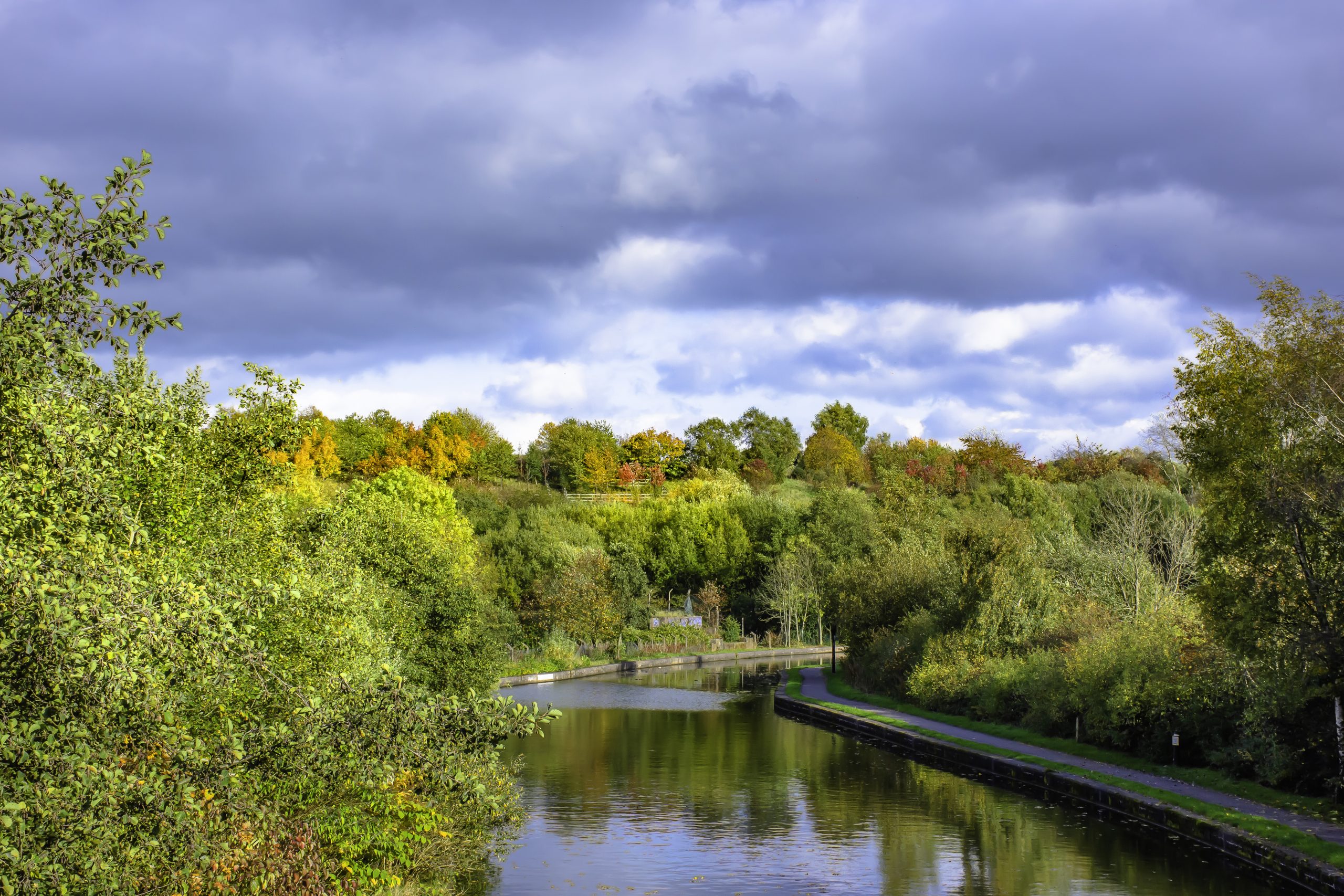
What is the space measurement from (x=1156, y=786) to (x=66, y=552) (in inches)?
804

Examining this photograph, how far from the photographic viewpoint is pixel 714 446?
4360 inches

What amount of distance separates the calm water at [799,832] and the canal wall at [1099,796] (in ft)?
1.27

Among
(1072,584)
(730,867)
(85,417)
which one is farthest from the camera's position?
(1072,584)

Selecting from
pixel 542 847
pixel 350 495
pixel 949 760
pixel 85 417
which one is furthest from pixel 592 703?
pixel 85 417

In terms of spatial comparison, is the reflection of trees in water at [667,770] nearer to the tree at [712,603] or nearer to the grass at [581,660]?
the grass at [581,660]

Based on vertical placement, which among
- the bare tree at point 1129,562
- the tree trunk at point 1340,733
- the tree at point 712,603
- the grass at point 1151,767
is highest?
the bare tree at point 1129,562

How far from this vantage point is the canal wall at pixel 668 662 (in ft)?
163

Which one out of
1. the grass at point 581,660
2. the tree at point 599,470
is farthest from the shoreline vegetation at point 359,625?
the tree at point 599,470

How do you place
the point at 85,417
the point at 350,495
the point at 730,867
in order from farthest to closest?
the point at 350,495 < the point at 730,867 < the point at 85,417

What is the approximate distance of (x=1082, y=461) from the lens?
90.8 m

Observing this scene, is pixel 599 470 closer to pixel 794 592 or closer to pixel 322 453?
pixel 322 453

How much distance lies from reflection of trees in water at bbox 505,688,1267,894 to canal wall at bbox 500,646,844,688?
15383 millimetres

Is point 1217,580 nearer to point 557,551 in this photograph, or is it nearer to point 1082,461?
point 557,551

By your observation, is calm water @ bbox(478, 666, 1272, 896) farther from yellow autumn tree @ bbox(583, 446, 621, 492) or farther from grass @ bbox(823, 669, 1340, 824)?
yellow autumn tree @ bbox(583, 446, 621, 492)
